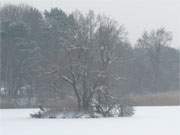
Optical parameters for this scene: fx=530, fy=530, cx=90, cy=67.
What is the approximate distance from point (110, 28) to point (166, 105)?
14280mm

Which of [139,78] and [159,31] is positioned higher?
[159,31]

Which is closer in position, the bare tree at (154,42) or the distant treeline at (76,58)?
the distant treeline at (76,58)

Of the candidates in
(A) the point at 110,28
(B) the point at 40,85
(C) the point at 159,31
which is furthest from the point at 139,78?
(A) the point at 110,28

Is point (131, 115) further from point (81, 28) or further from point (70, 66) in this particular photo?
point (81, 28)

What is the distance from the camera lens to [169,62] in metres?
77.6

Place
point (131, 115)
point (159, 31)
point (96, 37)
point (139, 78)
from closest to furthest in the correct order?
point (131, 115) → point (96, 37) → point (139, 78) → point (159, 31)

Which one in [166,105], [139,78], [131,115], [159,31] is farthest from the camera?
[159,31]

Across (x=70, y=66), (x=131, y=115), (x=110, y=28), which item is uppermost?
(x=110, y=28)

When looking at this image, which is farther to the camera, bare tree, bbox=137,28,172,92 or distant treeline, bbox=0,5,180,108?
bare tree, bbox=137,28,172,92

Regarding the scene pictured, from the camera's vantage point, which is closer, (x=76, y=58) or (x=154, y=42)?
(x=76, y=58)

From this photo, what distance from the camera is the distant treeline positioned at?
35.6m

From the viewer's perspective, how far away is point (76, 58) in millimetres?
35344

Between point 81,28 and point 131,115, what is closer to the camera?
point 131,115

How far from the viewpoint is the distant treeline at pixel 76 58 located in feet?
117
